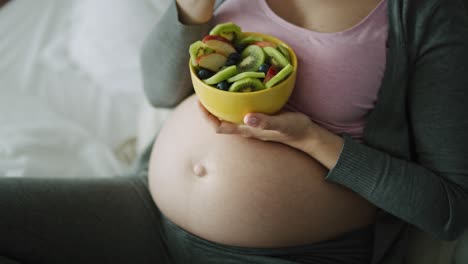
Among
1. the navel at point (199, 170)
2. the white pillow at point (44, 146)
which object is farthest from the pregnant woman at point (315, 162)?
the white pillow at point (44, 146)

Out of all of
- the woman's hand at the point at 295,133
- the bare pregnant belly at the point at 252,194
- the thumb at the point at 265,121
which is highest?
the thumb at the point at 265,121

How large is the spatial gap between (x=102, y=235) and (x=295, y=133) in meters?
0.40

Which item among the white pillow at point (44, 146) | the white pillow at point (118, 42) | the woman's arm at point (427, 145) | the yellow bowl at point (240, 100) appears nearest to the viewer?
the yellow bowl at point (240, 100)

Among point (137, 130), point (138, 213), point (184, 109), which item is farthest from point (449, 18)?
point (137, 130)

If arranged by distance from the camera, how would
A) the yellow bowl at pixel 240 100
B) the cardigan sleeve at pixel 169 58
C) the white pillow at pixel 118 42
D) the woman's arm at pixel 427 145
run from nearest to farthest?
the yellow bowl at pixel 240 100, the woman's arm at pixel 427 145, the cardigan sleeve at pixel 169 58, the white pillow at pixel 118 42

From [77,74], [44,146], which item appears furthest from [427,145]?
[77,74]

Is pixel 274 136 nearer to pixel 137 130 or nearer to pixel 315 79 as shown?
pixel 315 79

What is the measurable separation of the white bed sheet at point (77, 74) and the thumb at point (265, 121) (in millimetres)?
525

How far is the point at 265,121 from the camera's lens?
699 mm

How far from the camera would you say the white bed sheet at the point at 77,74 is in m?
1.12

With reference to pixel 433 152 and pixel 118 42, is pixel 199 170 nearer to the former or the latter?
pixel 433 152

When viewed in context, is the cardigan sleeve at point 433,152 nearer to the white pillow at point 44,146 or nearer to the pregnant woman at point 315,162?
the pregnant woman at point 315,162

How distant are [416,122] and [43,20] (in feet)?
3.77

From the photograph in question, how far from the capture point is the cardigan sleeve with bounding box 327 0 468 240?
77 cm
